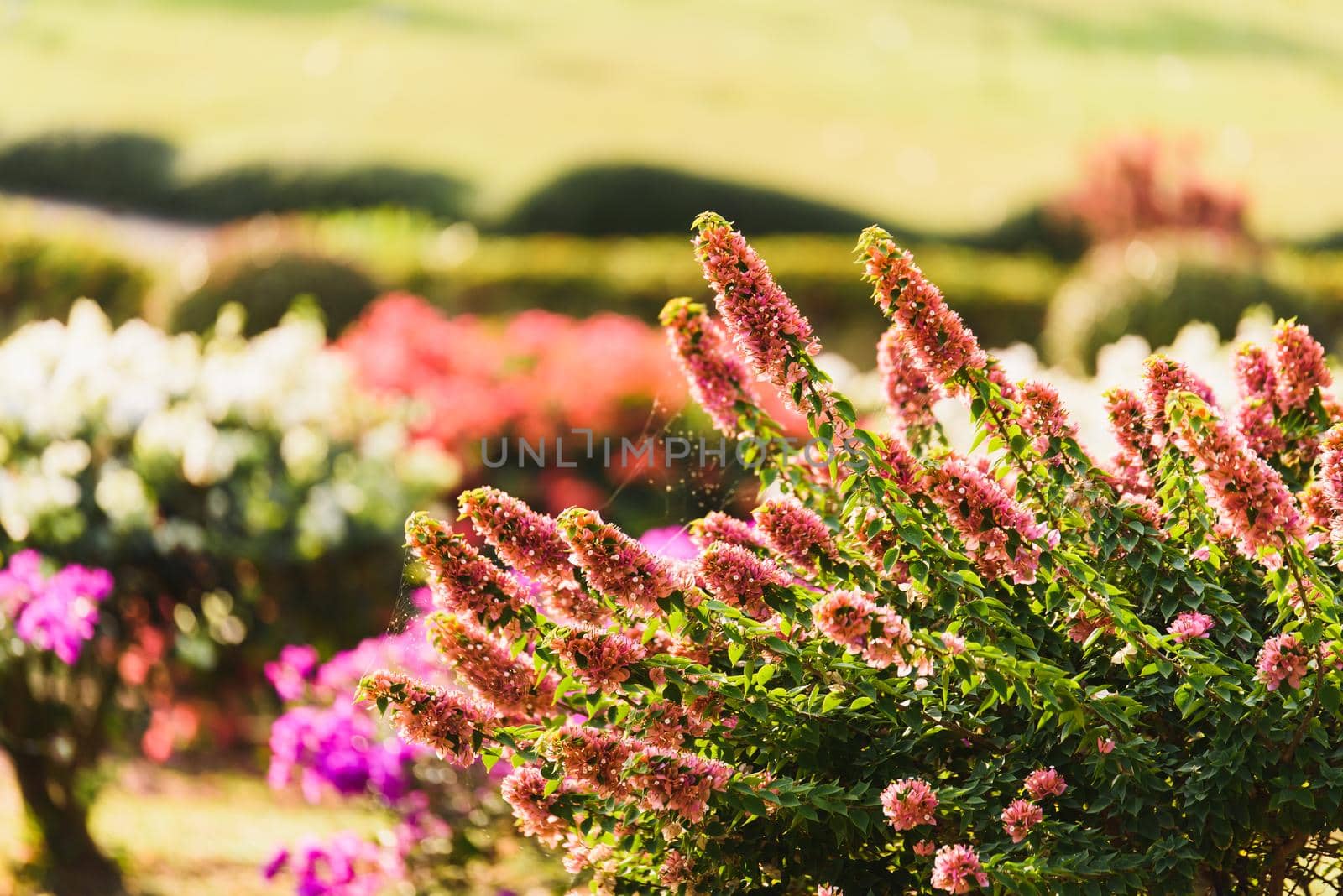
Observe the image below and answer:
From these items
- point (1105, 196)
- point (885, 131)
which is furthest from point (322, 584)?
point (885, 131)

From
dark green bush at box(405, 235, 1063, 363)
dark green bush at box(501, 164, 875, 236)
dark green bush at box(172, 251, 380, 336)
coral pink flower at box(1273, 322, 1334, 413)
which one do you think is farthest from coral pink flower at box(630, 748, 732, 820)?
dark green bush at box(501, 164, 875, 236)

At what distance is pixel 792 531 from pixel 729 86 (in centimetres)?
3412

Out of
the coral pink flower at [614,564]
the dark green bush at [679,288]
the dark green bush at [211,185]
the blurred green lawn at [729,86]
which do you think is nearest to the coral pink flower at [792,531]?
the coral pink flower at [614,564]

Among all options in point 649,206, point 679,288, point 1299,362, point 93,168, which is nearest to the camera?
point 1299,362

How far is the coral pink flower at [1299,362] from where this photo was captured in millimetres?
2230

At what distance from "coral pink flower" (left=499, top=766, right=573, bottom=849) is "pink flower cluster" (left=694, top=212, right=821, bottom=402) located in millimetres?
673

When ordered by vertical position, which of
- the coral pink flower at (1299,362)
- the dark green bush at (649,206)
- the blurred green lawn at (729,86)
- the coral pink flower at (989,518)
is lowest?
the coral pink flower at (989,518)

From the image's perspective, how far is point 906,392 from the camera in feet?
8.29

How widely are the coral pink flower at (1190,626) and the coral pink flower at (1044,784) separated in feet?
0.85

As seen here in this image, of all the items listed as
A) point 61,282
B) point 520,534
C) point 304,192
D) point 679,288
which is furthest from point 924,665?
point 304,192

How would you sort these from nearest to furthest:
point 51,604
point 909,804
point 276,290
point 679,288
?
point 909,804 → point 51,604 → point 276,290 → point 679,288

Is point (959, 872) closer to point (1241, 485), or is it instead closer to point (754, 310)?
point (1241, 485)

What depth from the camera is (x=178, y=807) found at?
5.48 m

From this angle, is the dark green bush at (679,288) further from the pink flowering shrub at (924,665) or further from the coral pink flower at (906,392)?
the pink flowering shrub at (924,665)
